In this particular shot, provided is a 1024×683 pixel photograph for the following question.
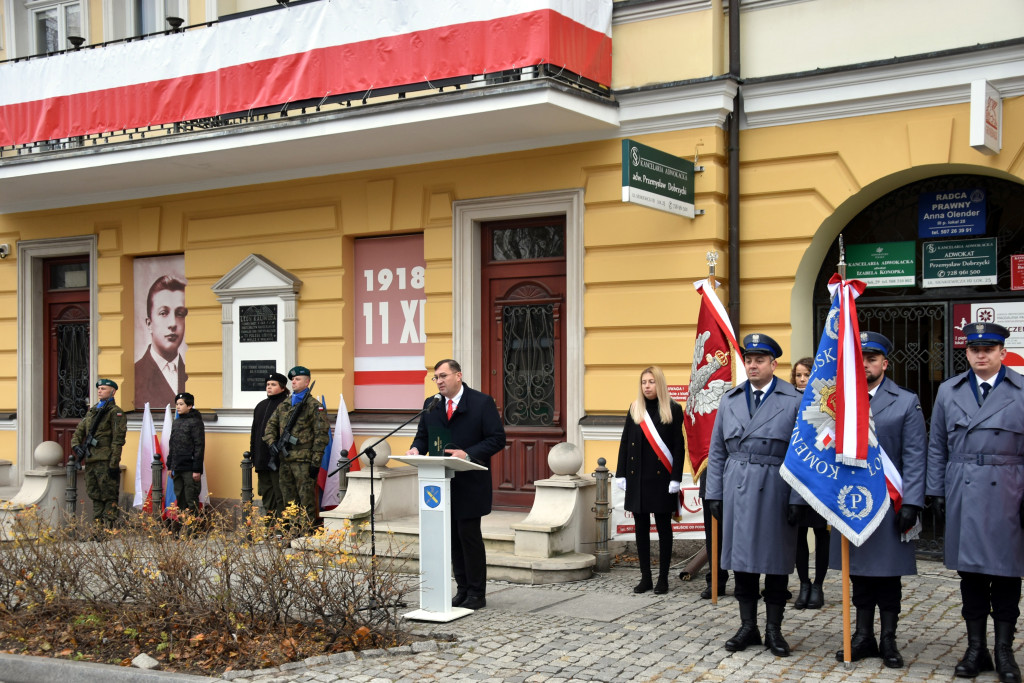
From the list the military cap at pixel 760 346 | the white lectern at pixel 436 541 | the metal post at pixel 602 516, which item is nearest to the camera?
the military cap at pixel 760 346

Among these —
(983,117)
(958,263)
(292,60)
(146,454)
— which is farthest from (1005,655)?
(146,454)

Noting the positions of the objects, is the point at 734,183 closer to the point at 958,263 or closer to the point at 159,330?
the point at 958,263

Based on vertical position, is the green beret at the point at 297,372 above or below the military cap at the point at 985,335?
below

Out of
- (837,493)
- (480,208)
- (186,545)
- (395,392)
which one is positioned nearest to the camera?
(837,493)

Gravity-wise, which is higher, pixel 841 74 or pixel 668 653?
pixel 841 74

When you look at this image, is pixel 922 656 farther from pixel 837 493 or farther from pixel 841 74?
pixel 841 74

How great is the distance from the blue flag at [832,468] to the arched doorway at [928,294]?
386 cm

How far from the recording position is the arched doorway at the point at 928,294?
9.99 metres

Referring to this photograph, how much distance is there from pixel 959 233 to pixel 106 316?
35.0 ft

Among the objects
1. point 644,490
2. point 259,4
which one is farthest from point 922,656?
point 259,4

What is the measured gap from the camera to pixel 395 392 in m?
13.0

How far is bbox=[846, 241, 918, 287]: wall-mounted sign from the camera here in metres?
10.4

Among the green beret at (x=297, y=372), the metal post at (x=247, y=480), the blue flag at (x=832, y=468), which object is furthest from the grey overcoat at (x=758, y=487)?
the metal post at (x=247, y=480)

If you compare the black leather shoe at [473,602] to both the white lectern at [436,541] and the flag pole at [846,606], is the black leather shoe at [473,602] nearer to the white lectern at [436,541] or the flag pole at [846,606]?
the white lectern at [436,541]
